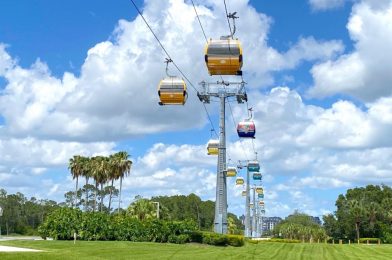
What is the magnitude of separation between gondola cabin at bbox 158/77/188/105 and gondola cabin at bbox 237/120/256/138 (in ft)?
52.2

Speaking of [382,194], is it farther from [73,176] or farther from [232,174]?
[232,174]

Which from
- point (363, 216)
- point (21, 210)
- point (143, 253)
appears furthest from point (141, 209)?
point (21, 210)

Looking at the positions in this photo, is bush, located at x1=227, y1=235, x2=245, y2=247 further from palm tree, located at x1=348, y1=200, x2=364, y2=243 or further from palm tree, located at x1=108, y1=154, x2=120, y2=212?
palm tree, located at x1=348, y1=200, x2=364, y2=243

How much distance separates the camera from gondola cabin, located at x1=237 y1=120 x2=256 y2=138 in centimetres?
4506

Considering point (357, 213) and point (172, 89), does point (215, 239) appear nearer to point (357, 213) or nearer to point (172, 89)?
point (172, 89)

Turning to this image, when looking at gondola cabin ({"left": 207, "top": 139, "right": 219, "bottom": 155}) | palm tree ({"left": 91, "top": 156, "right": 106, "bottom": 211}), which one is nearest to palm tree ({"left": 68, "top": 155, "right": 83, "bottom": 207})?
palm tree ({"left": 91, "top": 156, "right": 106, "bottom": 211})

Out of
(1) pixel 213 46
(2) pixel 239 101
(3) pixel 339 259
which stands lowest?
(3) pixel 339 259

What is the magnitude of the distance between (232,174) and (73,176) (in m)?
47.6

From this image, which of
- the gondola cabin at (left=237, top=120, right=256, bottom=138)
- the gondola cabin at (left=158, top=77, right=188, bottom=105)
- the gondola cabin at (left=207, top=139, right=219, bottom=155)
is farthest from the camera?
the gondola cabin at (left=207, top=139, right=219, bottom=155)

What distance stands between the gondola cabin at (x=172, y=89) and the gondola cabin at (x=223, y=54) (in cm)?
469

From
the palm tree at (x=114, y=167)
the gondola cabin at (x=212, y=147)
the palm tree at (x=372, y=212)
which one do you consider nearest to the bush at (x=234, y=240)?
the gondola cabin at (x=212, y=147)

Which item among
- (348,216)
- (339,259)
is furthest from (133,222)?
(348,216)

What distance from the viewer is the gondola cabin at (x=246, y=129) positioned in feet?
148

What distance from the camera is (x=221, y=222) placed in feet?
152
